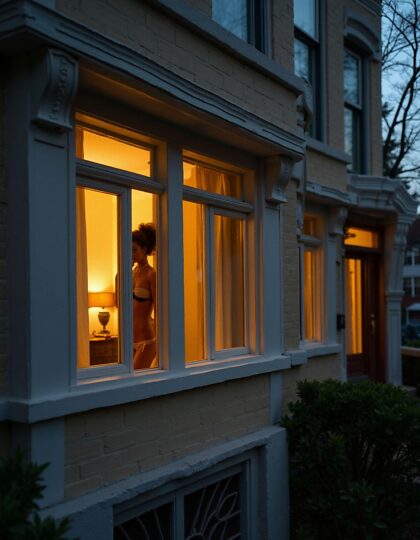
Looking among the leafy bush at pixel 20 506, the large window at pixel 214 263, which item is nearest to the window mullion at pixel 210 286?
the large window at pixel 214 263

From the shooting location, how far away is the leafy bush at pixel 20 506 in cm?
227

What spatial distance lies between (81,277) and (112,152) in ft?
2.88

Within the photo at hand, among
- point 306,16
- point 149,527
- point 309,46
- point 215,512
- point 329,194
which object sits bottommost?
point 215,512

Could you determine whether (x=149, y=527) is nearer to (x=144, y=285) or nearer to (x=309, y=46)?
(x=144, y=285)

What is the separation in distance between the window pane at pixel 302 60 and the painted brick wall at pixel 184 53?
2691 mm

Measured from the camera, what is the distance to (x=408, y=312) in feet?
134

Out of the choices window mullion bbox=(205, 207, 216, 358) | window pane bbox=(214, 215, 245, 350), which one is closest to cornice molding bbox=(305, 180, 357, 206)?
window pane bbox=(214, 215, 245, 350)

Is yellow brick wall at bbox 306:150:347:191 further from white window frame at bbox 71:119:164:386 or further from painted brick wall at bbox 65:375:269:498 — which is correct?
white window frame at bbox 71:119:164:386

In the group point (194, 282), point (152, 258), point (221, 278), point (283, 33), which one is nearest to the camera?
point (152, 258)

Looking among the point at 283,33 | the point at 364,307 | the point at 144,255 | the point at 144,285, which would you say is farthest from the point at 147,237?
the point at 364,307

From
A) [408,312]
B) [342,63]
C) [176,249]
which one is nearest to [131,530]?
[176,249]

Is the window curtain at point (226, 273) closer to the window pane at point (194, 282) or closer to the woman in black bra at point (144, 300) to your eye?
the window pane at point (194, 282)

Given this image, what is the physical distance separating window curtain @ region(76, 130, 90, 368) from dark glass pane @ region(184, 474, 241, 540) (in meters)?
1.49

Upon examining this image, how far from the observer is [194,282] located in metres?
4.91
